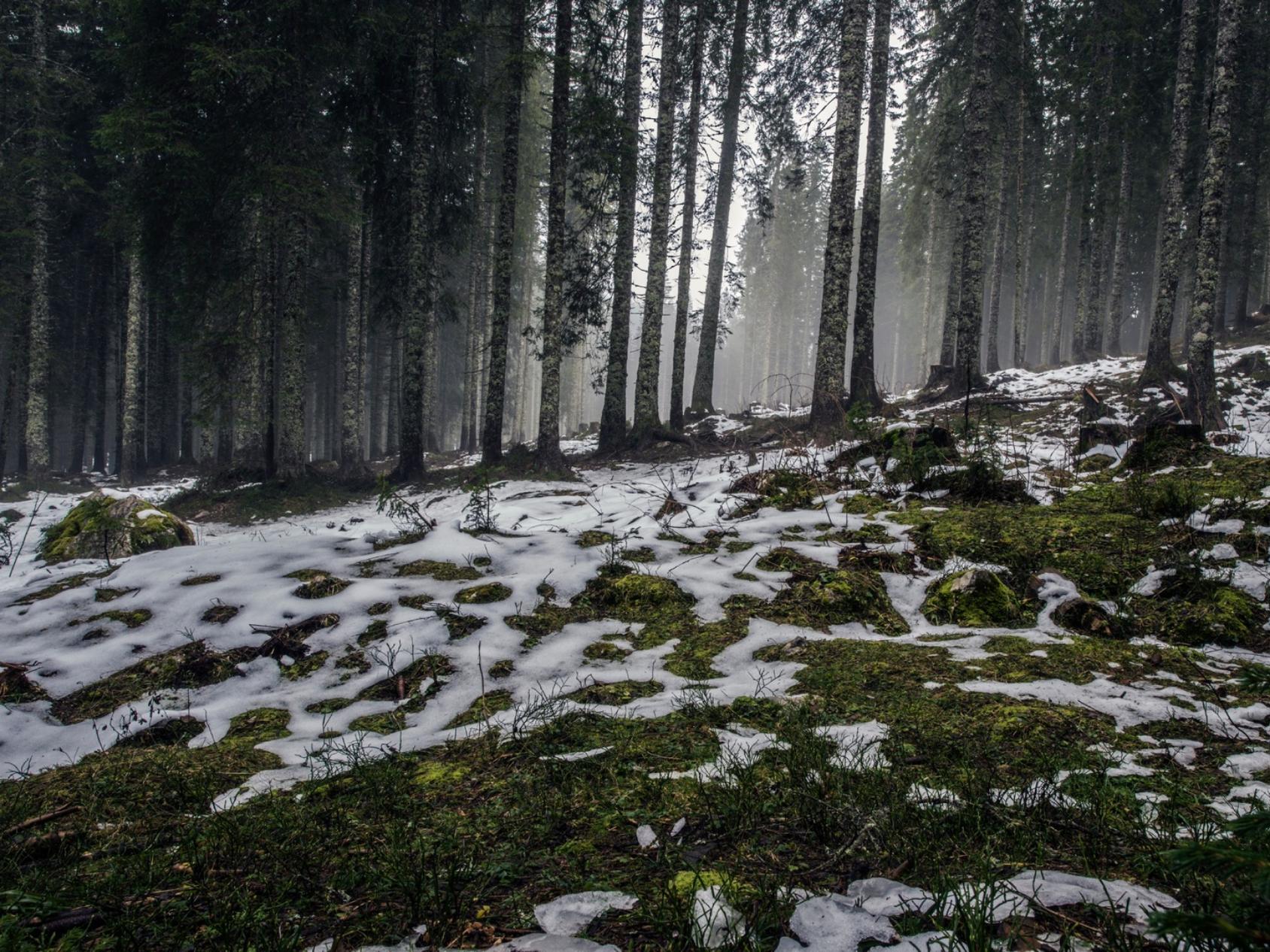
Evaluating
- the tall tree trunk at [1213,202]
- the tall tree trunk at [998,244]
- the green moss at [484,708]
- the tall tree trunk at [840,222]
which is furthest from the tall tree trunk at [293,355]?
the tall tree trunk at [998,244]

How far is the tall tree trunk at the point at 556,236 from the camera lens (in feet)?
33.8

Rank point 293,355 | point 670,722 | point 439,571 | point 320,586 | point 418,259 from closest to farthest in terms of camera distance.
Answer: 1. point 670,722
2. point 320,586
3. point 439,571
4. point 293,355
5. point 418,259

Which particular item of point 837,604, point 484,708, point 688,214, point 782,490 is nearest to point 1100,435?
point 782,490

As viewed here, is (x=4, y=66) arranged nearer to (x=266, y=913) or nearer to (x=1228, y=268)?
(x=266, y=913)

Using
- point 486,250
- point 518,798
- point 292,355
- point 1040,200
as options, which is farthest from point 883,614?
point 1040,200

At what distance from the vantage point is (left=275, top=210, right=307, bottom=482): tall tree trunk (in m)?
11.4

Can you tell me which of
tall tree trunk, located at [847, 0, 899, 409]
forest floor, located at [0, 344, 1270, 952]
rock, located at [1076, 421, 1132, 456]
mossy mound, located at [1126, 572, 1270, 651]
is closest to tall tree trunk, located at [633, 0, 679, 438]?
tall tree trunk, located at [847, 0, 899, 409]

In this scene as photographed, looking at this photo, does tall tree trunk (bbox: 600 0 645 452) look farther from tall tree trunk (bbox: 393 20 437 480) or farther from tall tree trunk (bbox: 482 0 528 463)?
tall tree trunk (bbox: 393 20 437 480)

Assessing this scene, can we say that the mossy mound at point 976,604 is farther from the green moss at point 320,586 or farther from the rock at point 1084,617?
the green moss at point 320,586

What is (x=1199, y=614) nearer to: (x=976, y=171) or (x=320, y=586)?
(x=320, y=586)

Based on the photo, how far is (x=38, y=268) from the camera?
15047 millimetres

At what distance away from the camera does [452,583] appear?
4414mm

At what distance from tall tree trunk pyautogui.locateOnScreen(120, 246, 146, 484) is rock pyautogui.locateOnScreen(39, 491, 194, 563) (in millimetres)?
11451

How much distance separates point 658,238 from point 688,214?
318 cm
